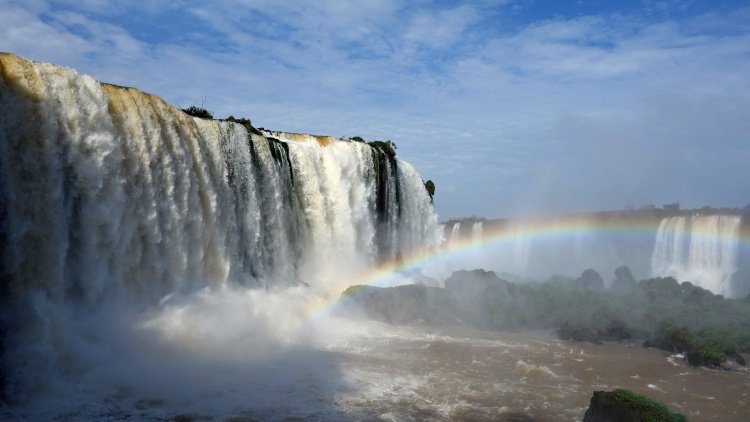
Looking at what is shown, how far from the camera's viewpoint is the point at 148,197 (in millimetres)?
12883

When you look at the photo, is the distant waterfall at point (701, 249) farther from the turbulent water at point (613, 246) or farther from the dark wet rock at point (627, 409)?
the dark wet rock at point (627, 409)

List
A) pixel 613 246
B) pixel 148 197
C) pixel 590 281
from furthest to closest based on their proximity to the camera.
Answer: pixel 613 246 < pixel 590 281 < pixel 148 197

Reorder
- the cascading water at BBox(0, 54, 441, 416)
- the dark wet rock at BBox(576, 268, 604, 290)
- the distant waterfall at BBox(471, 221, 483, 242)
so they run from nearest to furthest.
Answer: the cascading water at BBox(0, 54, 441, 416) → the dark wet rock at BBox(576, 268, 604, 290) → the distant waterfall at BBox(471, 221, 483, 242)

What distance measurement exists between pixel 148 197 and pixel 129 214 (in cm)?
67

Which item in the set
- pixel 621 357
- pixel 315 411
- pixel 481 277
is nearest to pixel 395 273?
pixel 481 277

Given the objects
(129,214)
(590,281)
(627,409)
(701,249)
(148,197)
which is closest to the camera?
(627,409)

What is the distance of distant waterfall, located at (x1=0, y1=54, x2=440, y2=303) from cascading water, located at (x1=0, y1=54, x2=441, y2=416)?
1.2 inches

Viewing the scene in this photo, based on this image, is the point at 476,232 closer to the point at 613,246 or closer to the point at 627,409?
the point at 613,246

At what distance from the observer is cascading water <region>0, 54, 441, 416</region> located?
9.61 meters

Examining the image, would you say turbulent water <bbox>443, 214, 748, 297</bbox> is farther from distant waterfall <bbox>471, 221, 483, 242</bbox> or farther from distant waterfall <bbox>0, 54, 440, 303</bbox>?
distant waterfall <bbox>0, 54, 440, 303</bbox>

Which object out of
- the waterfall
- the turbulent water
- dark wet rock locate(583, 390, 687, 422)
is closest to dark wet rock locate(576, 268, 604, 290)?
the turbulent water

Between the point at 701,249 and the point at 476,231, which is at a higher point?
the point at 476,231

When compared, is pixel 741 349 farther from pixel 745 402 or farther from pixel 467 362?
pixel 467 362

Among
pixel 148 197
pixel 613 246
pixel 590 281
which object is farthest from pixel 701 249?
pixel 148 197
